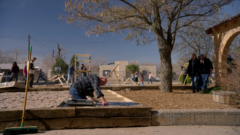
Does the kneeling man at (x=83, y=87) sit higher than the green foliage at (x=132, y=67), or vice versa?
the green foliage at (x=132, y=67)

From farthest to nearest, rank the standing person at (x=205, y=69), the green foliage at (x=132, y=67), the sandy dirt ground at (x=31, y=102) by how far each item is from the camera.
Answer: the green foliage at (x=132, y=67) → the standing person at (x=205, y=69) → the sandy dirt ground at (x=31, y=102)

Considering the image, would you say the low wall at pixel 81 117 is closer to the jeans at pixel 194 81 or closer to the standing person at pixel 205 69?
the jeans at pixel 194 81

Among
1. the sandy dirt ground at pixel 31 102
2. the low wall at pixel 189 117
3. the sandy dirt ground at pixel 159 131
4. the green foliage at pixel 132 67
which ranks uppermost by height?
the green foliage at pixel 132 67

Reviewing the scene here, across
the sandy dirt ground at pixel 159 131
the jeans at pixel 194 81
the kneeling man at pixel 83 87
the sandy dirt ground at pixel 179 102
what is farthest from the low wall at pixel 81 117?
the jeans at pixel 194 81

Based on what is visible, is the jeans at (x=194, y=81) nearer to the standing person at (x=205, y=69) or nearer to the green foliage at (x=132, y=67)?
the standing person at (x=205, y=69)

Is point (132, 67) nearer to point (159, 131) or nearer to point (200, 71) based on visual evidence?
point (200, 71)

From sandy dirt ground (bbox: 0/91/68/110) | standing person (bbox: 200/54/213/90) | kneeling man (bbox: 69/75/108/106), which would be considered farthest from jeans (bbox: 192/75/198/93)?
sandy dirt ground (bbox: 0/91/68/110)

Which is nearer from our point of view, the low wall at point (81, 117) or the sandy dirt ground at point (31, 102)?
the low wall at point (81, 117)

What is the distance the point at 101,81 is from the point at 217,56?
724cm

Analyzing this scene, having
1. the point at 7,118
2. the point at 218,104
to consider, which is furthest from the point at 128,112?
the point at 218,104

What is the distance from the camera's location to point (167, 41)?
7859 mm

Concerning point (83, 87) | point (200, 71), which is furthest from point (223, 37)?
point (83, 87)

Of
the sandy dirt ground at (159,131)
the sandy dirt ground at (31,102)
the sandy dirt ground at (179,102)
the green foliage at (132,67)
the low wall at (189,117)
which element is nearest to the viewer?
the sandy dirt ground at (159,131)

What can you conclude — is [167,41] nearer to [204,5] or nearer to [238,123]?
[204,5]
